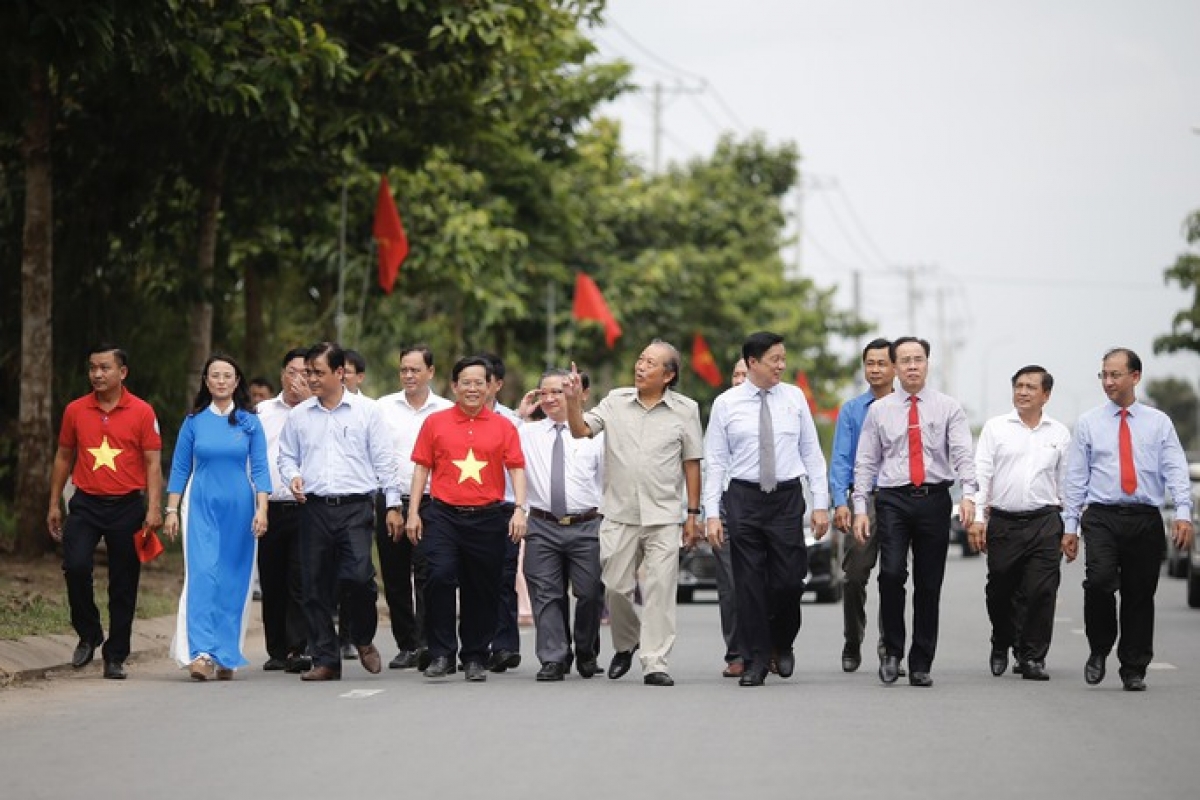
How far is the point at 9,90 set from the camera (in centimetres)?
1806

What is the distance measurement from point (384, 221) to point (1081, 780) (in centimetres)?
2043

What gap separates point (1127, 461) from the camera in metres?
13.9

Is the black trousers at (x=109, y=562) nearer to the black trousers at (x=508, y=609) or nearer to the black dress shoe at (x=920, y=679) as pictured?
the black trousers at (x=508, y=609)

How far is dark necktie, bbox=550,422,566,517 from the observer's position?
48.4 ft

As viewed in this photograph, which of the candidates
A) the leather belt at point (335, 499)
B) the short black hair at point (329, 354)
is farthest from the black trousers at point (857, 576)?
the short black hair at point (329, 354)

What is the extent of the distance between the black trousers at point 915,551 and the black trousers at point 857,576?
0.50 m

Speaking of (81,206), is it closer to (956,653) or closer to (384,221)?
(384,221)

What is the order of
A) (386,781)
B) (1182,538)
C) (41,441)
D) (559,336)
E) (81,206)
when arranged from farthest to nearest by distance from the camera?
(559,336), (81,206), (41,441), (1182,538), (386,781)

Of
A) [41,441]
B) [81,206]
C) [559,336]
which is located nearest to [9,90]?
[41,441]

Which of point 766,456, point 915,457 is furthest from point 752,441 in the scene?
point 915,457

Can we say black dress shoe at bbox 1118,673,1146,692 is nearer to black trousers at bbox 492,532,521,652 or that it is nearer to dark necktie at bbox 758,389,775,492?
dark necktie at bbox 758,389,775,492

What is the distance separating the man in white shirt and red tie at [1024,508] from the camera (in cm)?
1477

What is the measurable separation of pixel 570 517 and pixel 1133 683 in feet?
11.9

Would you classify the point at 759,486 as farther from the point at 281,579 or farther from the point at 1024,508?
the point at 281,579
